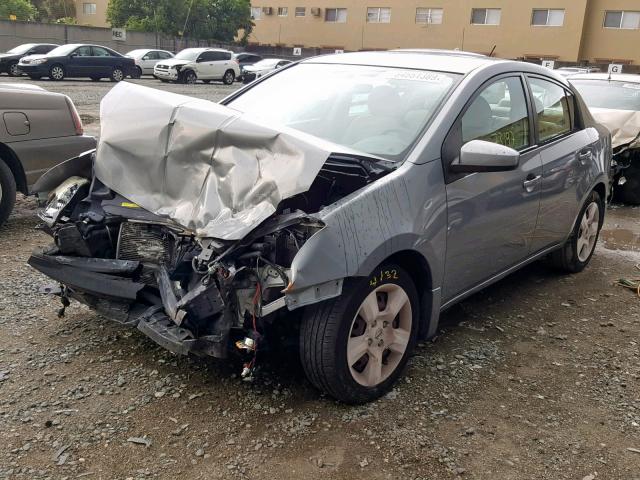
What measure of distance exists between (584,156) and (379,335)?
269cm

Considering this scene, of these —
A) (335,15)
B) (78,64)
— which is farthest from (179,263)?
(335,15)

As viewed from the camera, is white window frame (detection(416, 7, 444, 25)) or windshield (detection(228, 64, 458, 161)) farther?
white window frame (detection(416, 7, 444, 25))

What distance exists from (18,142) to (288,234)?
3.71 metres

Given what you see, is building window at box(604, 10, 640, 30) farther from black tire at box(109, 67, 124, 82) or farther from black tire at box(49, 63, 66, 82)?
black tire at box(49, 63, 66, 82)

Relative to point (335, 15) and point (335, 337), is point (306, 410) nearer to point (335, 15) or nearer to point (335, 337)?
point (335, 337)

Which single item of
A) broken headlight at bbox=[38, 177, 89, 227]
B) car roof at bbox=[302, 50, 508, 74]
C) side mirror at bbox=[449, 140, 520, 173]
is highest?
car roof at bbox=[302, 50, 508, 74]

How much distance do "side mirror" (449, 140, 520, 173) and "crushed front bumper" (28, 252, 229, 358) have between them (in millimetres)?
1538

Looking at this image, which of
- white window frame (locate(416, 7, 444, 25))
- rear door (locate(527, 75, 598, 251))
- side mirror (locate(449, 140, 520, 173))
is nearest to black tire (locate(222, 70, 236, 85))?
white window frame (locate(416, 7, 444, 25))

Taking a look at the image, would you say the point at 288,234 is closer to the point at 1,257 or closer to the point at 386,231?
the point at 386,231

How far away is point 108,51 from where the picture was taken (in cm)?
2548

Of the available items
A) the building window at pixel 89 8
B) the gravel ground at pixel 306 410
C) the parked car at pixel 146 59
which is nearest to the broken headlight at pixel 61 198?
the gravel ground at pixel 306 410

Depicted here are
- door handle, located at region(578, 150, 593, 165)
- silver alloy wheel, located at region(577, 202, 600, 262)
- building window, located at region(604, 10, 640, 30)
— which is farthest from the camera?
building window, located at region(604, 10, 640, 30)

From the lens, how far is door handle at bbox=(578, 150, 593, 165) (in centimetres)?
482

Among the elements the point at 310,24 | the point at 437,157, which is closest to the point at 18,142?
the point at 437,157
